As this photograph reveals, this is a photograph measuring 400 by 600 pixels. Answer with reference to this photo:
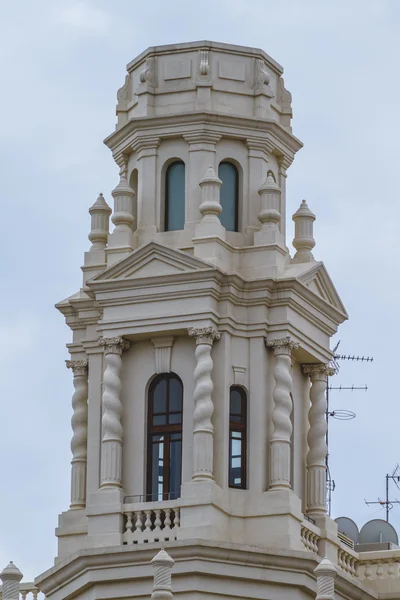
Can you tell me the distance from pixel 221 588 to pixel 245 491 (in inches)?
87.5

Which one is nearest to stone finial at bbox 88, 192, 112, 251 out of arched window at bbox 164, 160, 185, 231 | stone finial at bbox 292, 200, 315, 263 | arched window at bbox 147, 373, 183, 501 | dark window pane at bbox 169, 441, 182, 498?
arched window at bbox 164, 160, 185, 231

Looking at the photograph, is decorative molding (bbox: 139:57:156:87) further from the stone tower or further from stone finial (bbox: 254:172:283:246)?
stone finial (bbox: 254:172:283:246)

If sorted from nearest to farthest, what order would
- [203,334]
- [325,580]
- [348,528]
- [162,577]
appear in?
1. [162,577]
2. [325,580]
3. [203,334]
4. [348,528]

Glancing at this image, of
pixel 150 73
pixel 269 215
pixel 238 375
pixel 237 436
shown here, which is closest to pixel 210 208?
pixel 269 215

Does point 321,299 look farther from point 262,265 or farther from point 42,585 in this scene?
point 42,585

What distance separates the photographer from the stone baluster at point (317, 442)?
5416cm

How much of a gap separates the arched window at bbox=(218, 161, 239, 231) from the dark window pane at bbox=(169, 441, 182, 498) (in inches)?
183

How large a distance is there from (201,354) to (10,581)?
5.70 meters

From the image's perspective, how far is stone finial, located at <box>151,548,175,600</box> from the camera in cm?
4866

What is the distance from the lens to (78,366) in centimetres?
5500

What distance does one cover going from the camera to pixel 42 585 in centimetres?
5347

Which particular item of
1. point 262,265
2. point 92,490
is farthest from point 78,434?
point 262,265

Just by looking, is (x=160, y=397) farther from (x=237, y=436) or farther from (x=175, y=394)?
(x=237, y=436)

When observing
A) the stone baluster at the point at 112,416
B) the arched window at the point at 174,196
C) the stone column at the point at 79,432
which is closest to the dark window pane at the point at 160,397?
the stone baluster at the point at 112,416
